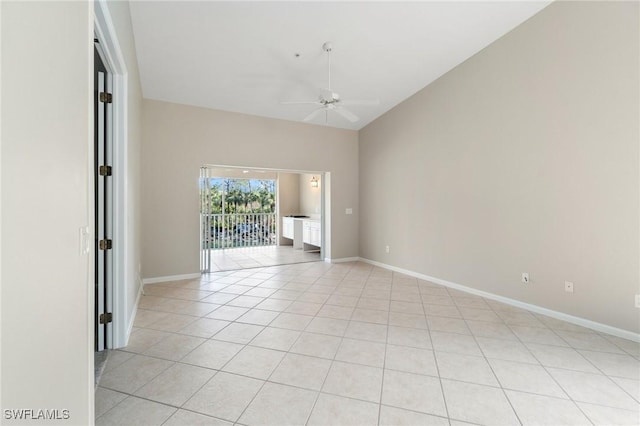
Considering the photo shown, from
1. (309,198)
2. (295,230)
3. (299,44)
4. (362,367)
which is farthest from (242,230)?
(362,367)

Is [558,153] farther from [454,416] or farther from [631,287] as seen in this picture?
[454,416]

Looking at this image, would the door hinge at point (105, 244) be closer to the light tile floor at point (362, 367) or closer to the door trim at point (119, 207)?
the door trim at point (119, 207)

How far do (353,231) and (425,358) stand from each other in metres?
4.19

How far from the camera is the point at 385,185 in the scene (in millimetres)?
5676

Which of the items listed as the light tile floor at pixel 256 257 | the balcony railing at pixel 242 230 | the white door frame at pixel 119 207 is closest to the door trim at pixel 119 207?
the white door frame at pixel 119 207

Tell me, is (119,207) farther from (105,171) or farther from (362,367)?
(362,367)

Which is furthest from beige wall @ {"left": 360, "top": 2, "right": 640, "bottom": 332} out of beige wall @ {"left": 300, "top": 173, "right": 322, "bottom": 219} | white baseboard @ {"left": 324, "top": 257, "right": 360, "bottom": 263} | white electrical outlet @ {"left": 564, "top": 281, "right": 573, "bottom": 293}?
beige wall @ {"left": 300, "top": 173, "right": 322, "bottom": 219}

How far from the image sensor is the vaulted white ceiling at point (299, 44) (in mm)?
3102

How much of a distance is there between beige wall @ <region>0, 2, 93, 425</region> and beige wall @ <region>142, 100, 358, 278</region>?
11.5 feet

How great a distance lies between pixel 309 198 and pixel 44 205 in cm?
783

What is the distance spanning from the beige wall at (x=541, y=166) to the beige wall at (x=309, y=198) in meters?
3.60

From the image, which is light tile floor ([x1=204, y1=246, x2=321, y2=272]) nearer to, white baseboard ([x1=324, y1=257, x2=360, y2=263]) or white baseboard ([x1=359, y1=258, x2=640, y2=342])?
white baseboard ([x1=324, y1=257, x2=360, y2=263])

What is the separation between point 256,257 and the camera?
6.96 meters

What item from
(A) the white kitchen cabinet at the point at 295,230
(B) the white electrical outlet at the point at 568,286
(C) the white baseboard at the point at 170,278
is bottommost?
(C) the white baseboard at the point at 170,278
